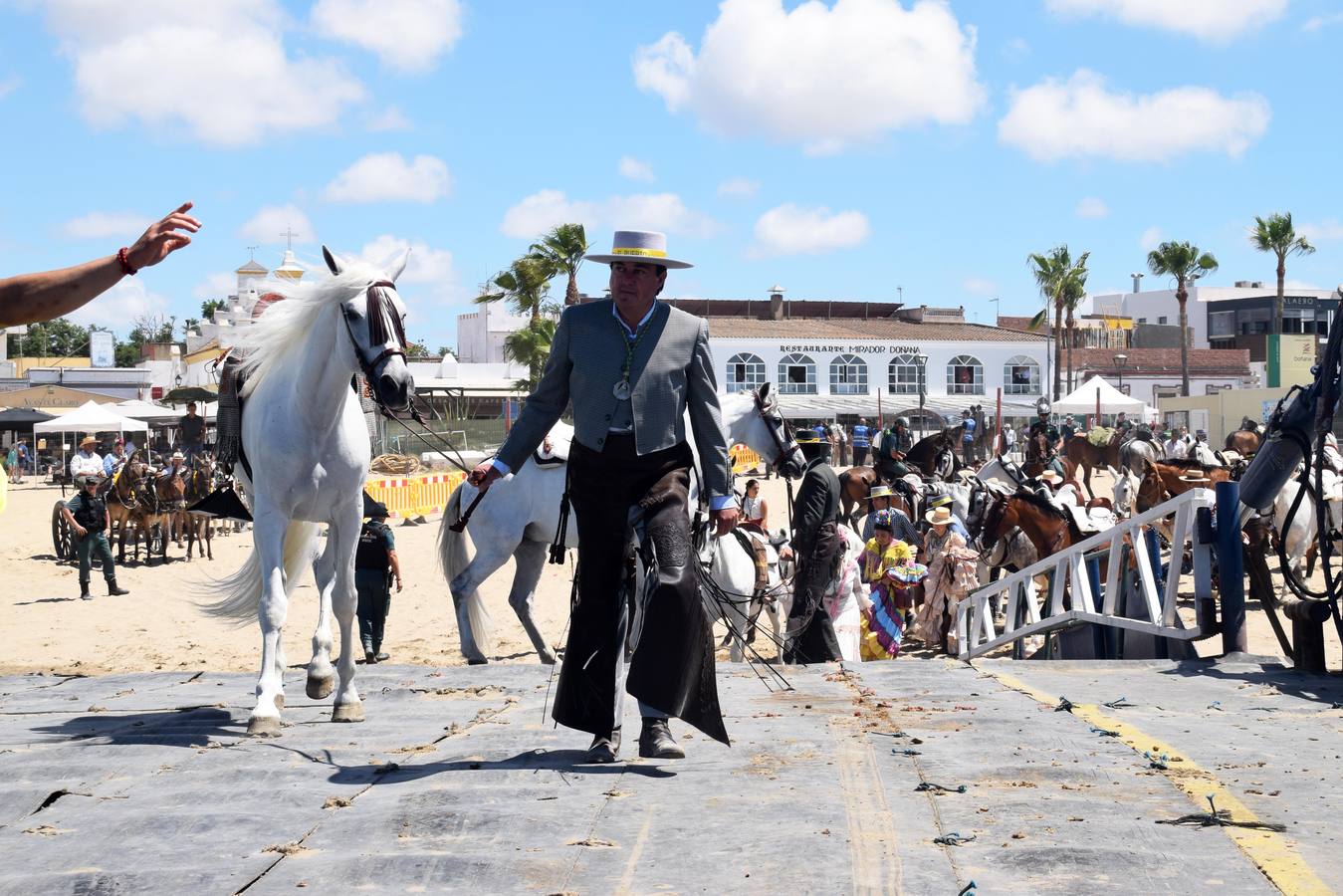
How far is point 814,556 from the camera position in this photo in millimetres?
10766

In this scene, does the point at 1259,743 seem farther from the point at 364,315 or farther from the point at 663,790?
the point at 364,315

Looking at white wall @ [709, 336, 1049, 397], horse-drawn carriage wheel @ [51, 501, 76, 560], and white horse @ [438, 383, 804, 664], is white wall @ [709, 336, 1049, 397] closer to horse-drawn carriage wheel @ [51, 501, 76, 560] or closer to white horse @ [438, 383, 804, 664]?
horse-drawn carriage wheel @ [51, 501, 76, 560]

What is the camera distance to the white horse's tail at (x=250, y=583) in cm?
841

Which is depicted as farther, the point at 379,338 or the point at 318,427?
the point at 318,427

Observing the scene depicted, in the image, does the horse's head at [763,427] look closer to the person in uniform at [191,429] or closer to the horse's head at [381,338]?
the horse's head at [381,338]

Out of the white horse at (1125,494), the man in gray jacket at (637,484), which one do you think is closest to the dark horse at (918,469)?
the white horse at (1125,494)

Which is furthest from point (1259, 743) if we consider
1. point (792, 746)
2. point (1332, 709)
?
point (792, 746)

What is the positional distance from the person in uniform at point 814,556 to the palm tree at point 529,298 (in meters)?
38.1

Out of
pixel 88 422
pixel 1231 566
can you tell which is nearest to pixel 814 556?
pixel 1231 566

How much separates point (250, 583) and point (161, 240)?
555 centimetres

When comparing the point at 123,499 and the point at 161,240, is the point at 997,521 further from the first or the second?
the point at 123,499

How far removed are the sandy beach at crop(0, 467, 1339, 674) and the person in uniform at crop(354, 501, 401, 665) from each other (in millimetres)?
573

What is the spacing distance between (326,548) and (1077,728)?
3904 millimetres

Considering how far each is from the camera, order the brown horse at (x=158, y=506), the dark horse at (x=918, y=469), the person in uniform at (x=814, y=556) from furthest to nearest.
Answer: the brown horse at (x=158, y=506), the dark horse at (x=918, y=469), the person in uniform at (x=814, y=556)
